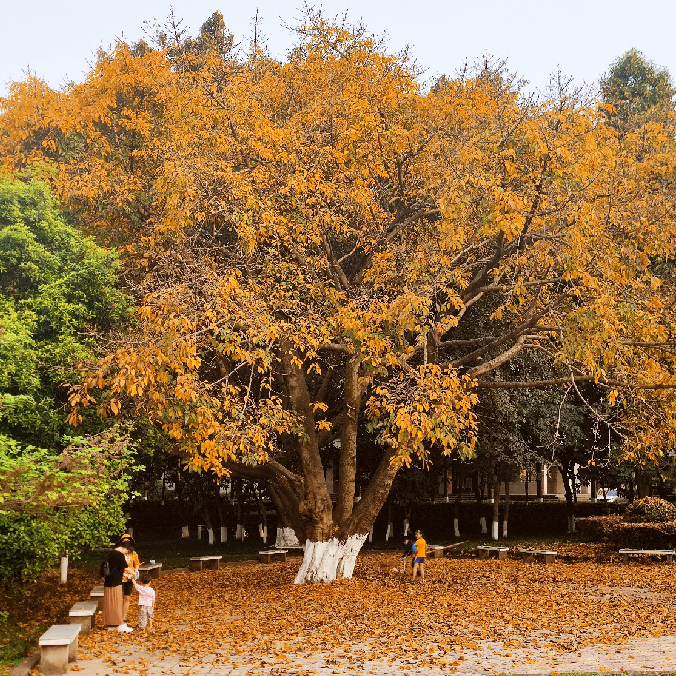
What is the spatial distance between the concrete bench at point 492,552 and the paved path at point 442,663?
1429cm

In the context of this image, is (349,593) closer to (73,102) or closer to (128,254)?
(128,254)

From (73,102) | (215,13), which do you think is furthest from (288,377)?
(215,13)

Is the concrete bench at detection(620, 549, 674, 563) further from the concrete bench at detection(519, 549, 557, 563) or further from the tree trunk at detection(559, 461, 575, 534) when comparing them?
the tree trunk at detection(559, 461, 575, 534)

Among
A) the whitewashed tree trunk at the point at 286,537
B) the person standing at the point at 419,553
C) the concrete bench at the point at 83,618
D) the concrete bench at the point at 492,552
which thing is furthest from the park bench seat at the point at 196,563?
the concrete bench at the point at 83,618

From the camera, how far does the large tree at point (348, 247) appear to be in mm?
15984

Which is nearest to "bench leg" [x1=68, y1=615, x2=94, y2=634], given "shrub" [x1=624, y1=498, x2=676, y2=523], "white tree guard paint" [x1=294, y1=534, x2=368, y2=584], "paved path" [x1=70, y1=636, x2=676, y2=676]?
"paved path" [x1=70, y1=636, x2=676, y2=676]

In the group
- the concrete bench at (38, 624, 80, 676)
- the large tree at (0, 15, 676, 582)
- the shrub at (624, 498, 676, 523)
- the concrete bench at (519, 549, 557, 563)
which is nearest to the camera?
the concrete bench at (38, 624, 80, 676)

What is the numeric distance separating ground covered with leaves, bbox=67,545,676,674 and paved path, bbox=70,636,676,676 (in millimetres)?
49

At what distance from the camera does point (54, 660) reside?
1043 centimetres

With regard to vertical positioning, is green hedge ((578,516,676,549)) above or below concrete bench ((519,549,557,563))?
above

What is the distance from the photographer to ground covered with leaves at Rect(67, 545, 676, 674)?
11.4 meters

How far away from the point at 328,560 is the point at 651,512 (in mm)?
11572

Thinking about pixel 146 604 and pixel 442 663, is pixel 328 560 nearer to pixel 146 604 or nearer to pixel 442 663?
pixel 146 604

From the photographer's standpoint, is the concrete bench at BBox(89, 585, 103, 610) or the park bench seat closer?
the concrete bench at BBox(89, 585, 103, 610)
